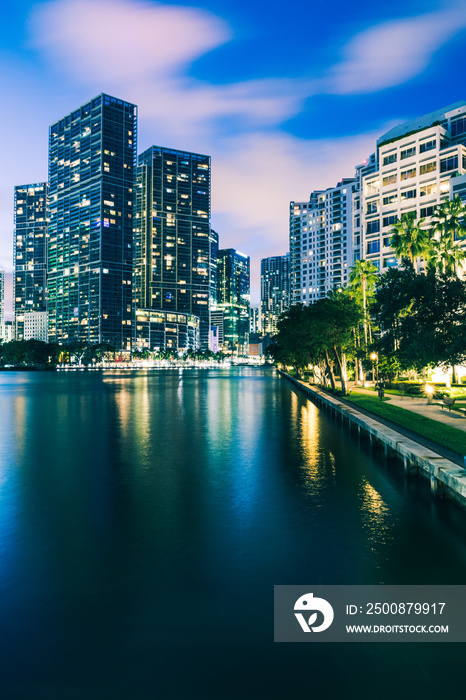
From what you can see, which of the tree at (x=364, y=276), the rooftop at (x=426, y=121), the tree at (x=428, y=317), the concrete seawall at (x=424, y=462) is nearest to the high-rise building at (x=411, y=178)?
the rooftop at (x=426, y=121)

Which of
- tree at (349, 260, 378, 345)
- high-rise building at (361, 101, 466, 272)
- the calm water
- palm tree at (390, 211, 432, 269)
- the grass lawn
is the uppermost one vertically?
high-rise building at (361, 101, 466, 272)

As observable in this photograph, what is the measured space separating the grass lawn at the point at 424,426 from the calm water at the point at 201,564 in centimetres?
273

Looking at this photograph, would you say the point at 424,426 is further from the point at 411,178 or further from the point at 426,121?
the point at 426,121

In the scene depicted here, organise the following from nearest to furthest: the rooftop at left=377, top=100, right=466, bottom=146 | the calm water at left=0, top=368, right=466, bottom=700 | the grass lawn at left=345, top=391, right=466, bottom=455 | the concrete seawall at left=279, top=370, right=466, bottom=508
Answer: the calm water at left=0, top=368, right=466, bottom=700, the concrete seawall at left=279, top=370, right=466, bottom=508, the grass lawn at left=345, top=391, right=466, bottom=455, the rooftop at left=377, top=100, right=466, bottom=146

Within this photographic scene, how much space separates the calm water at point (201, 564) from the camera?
812cm

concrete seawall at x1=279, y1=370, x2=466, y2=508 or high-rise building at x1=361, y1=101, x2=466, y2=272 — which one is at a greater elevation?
high-rise building at x1=361, y1=101, x2=466, y2=272

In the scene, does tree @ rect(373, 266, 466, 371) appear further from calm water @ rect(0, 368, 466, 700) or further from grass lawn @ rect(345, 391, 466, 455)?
calm water @ rect(0, 368, 466, 700)

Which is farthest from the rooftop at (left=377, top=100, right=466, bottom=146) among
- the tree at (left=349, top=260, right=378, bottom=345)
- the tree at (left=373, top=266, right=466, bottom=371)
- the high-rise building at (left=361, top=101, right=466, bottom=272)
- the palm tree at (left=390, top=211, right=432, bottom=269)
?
the tree at (left=373, top=266, right=466, bottom=371)

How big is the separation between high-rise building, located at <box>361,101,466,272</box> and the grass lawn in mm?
88593

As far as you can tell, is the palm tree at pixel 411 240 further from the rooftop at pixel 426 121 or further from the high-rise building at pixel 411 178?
the rooftop at pixel 426 121

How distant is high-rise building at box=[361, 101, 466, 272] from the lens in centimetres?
11650

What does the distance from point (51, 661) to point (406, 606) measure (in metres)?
6.93

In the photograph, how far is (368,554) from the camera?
512 inches

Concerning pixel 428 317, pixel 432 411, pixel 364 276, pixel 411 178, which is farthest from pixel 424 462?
pixel 411 178
